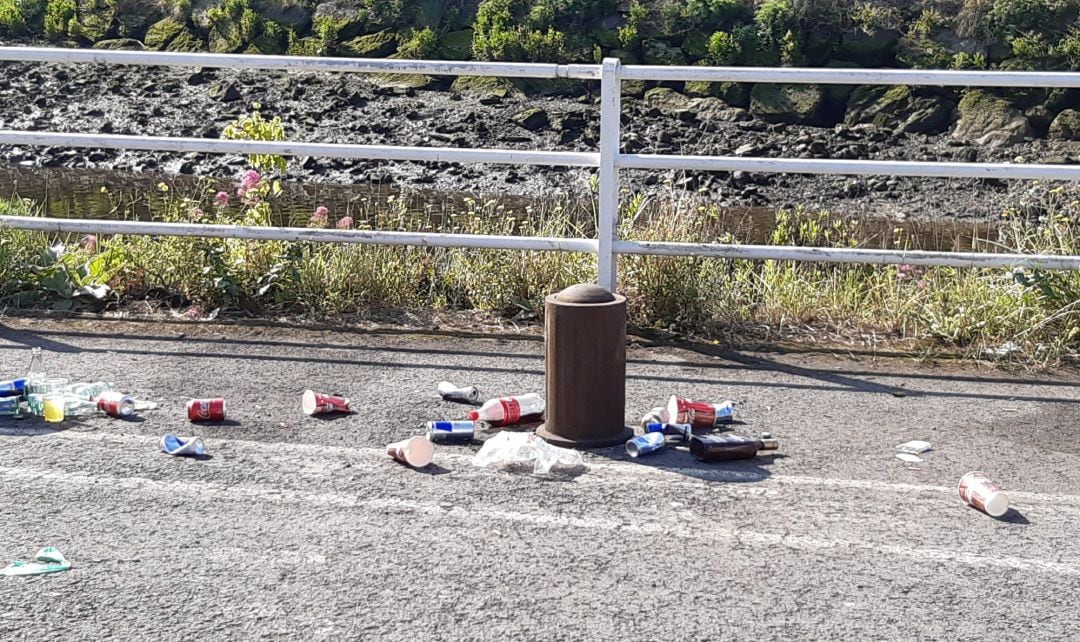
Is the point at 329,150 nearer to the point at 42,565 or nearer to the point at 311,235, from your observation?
the point at 311,235

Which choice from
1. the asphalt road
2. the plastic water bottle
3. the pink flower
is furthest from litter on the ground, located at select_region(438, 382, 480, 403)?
the pink flower

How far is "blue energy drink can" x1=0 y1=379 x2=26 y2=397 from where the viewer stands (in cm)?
593

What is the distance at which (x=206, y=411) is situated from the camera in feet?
19.1

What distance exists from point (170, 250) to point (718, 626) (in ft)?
17.7

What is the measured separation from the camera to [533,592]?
4.09 metres

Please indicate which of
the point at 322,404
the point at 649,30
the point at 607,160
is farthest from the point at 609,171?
the point at 649,30

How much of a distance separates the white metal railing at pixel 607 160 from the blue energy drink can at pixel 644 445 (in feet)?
6.64

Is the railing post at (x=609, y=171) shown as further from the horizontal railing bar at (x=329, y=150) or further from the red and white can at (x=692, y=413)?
the red and white can at (x=692, y=413)

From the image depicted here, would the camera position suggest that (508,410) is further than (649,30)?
No

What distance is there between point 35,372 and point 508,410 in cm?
249

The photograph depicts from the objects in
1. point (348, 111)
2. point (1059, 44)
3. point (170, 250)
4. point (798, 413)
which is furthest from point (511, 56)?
point (798, 413)

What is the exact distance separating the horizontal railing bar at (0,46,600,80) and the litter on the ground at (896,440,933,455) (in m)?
2.88

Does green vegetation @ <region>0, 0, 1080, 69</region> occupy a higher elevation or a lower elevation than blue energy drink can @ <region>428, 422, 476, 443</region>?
higher

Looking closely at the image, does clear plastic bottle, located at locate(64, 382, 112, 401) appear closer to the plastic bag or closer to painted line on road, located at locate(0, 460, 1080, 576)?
painted line on road, located at locate(0, 460, 1080, 576)
